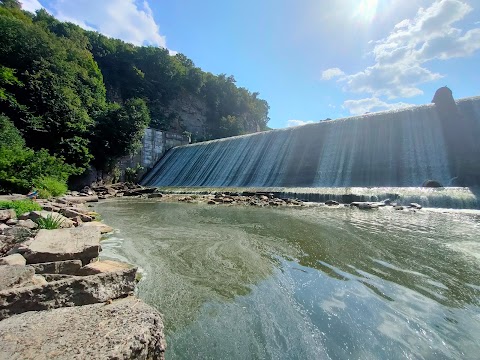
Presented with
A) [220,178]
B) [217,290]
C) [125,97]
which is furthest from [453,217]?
[125,97]

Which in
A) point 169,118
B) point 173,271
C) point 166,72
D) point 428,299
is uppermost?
point 166,72

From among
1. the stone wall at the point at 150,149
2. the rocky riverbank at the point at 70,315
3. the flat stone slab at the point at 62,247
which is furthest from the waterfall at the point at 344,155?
the rocky riverbank at the point at 70,315

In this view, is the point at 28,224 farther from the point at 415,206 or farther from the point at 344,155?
the point at 344,155

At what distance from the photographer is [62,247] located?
394 cm

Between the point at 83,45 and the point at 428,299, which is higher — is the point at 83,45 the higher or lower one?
the higher one

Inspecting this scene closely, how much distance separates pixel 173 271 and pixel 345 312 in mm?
2703

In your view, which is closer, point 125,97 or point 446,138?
point 446,138

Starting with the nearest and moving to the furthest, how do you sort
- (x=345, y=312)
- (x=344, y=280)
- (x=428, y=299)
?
(x=345, y=312) < (x=428, y=299) < (x=344, y=280)

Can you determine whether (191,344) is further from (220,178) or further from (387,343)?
(220,178)

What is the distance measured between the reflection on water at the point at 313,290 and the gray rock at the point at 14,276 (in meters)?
1.34

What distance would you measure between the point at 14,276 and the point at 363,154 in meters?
19.4

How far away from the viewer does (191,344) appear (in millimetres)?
2641

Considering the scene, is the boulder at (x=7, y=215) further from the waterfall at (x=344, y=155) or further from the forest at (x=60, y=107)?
the waterfall at (x=344, y=155)

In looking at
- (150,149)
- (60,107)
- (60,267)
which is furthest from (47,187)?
(150,149)
